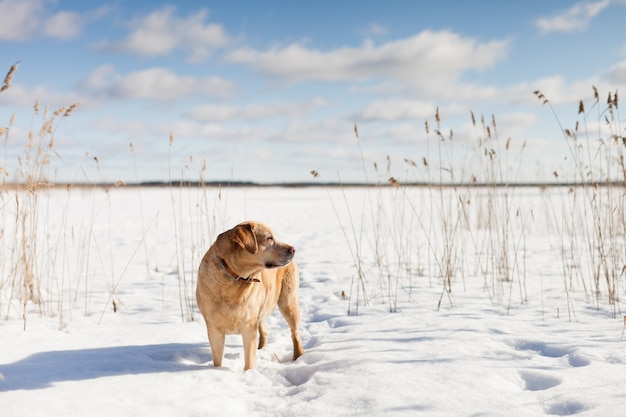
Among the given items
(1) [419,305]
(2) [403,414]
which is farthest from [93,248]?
(2) [403,414]

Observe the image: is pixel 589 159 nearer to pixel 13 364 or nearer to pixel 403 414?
pixel 403 414

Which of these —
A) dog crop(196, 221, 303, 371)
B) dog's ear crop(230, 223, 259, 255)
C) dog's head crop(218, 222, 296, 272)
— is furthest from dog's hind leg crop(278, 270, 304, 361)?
dog's ear crop(230, 223, 259, 255)

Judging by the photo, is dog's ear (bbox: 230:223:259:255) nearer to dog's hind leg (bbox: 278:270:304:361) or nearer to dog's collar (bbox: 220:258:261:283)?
dog's collar (bbox: 220:258:261:283)

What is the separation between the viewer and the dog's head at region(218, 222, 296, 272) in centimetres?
323

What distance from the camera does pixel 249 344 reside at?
3367mm

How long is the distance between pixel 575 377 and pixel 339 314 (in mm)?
2439

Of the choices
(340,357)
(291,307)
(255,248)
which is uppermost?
(255,248)

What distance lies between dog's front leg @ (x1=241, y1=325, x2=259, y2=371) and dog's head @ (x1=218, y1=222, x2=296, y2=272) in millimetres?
458

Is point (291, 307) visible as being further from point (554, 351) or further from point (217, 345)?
point (554, 351)

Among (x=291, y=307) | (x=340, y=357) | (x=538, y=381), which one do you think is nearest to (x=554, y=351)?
(x=538, y=381)

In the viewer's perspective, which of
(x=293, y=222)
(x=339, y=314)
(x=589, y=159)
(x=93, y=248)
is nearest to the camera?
(x=339, y=314)

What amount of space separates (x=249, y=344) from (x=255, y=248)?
0.69 metres

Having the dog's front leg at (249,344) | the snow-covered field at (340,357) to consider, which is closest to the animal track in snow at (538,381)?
the snow-covered field at (340,357)

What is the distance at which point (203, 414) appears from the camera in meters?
2.69
